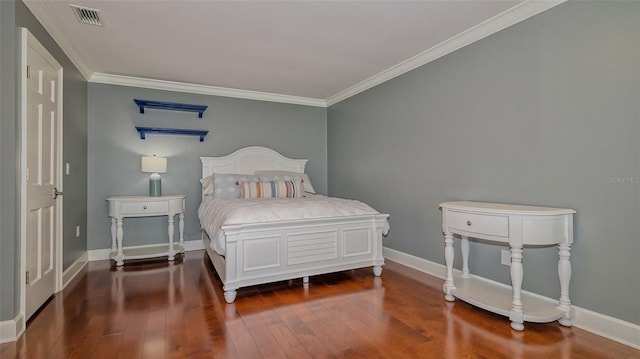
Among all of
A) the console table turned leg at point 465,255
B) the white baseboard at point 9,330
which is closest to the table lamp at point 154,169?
the white baseboard at point 9,330

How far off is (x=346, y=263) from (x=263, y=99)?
3.04m

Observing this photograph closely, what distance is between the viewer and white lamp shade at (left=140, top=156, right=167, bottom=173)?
4090 millimetres

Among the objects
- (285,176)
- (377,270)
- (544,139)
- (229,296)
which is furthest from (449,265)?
(285,176)

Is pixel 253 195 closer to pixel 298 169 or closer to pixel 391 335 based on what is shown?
pixel 298 169

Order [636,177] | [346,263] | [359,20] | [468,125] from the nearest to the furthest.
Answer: [636,177] → [359,20] → [468,125] → [346,263]

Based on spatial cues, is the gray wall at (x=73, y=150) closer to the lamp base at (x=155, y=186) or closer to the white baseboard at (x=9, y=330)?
the lamp base at (x=155, y=186)

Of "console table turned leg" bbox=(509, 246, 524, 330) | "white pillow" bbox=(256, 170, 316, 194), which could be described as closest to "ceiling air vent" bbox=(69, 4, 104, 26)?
"white pillow" bbox=(256, 170, 316, 194)

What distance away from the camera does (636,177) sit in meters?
1.93

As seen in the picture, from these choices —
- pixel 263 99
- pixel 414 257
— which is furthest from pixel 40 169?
pixel 414 257

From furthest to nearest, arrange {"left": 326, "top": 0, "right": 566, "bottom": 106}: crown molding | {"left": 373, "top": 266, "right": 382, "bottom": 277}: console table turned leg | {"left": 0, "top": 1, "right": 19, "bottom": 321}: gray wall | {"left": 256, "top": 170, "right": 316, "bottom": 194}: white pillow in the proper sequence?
1. {"left": 256, "top": 170, "right": 316, "bottom": 194}: white pillow
2. {"left": 373, "top": 266, "right": 382, "bottom": 277}: console table turned leg
3. {"left": 326, "top": 0, "right": 566, "bottom": 106}: crown molding
4. {"left": 0, "top": 1, "right": 19, "bottom": 321}: gray wall

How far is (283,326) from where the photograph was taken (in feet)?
7.34

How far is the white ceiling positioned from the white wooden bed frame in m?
1.74

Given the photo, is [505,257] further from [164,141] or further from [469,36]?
[164,141]

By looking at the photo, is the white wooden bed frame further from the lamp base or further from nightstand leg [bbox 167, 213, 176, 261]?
the lamp base
